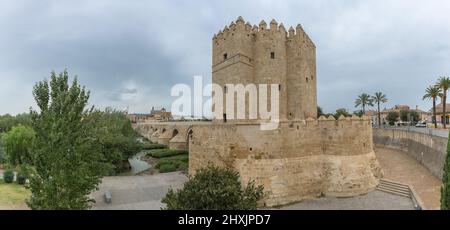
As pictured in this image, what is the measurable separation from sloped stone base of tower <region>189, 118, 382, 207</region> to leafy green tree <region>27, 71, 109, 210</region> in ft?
25.5

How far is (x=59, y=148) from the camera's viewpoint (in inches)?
371

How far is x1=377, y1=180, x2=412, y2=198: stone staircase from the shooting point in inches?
645

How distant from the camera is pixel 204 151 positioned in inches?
679

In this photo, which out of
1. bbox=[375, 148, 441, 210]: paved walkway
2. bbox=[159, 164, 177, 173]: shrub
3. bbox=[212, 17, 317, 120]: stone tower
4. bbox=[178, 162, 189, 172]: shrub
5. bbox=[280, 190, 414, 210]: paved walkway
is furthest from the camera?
bbox=[178, 162, 189, 172]: shrub

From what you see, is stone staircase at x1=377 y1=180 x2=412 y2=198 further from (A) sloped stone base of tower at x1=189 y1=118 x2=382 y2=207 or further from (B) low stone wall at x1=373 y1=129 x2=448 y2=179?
(B) low stone wall at x1=373 y1=129 x2=448 y2=179

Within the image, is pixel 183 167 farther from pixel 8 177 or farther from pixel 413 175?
pixel 413 175

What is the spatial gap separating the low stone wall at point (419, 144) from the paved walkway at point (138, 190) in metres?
17.7


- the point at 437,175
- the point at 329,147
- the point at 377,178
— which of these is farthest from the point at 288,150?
the point at 437,175

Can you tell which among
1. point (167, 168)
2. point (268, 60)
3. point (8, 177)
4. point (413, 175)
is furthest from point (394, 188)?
point (8, 177)

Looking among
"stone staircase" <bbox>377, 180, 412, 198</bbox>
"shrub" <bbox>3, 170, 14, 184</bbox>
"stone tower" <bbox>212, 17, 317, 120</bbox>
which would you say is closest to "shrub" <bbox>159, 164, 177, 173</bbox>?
"stone tower" <bbox>212, 17, 317, 120</bbox>

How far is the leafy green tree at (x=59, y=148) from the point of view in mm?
9250

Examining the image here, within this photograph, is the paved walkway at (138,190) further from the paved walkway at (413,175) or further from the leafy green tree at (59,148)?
→ the paved walkway at (413,175)

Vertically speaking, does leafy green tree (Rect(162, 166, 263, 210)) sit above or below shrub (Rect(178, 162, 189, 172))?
above
